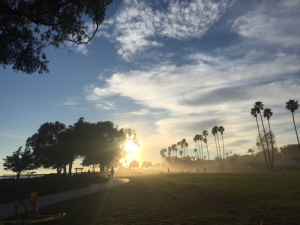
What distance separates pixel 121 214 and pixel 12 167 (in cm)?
5252

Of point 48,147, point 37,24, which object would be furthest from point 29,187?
point 48,147

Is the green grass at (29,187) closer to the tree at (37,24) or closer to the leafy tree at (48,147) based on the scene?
the tree at (37,24)

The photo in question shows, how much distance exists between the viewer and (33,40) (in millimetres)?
17328

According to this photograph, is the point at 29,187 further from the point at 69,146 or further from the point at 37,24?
the point at 69,146

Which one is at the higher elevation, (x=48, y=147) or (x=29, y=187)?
(x=48, y=147)

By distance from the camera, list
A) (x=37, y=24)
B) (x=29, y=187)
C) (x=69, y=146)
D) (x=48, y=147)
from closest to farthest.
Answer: (x=37, y=24)
(x=29, y=187)
(x=69, y=146)
(x=48, y=147)

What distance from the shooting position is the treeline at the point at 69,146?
53.0 metres

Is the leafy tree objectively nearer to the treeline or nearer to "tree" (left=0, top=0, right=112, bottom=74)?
the treeline

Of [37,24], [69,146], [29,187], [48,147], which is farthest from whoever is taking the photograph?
[48,147]

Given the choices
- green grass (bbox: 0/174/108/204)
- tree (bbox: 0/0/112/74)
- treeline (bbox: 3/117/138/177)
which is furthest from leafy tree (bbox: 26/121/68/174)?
tree (bbox: 0/0/112/74)

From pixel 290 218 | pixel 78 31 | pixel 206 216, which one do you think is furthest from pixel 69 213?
pixel 78 31

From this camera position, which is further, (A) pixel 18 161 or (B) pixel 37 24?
(A) pixel 18 161

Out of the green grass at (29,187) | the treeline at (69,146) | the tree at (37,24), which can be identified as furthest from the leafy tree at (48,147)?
the tree at (37,24)

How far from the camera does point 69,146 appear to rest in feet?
170
